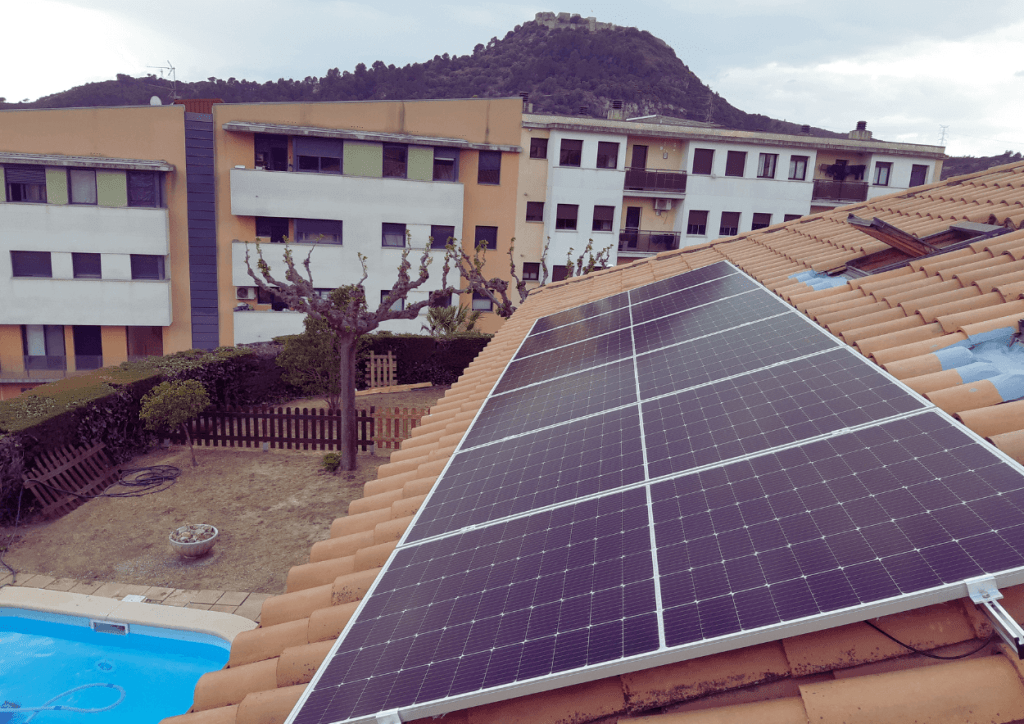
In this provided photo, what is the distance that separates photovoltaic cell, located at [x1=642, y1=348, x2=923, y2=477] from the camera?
4.21 meters

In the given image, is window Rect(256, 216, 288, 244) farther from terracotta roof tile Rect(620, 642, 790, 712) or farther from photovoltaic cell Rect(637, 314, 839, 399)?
terracotta roof tile Rect(620, 642, 790, 712)

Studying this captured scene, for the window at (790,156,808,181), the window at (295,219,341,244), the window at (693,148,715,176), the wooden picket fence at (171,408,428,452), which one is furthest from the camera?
the window at (790,156,808,181)

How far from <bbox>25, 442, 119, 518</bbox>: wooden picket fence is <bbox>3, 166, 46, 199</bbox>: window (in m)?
25.0

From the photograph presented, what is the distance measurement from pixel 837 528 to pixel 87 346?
43.0m

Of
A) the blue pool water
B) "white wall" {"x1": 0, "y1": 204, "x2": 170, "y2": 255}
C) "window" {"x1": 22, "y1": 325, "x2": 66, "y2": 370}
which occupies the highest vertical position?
"white wall" {"x1": 0, "y1": 204, "x2": 170, "y2": 255}

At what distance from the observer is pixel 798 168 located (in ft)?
152

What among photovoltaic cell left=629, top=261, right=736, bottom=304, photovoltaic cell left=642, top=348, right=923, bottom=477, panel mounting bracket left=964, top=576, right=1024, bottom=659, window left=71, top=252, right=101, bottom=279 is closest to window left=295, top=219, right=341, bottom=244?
window left=71, top=252, right=101, bottom=279

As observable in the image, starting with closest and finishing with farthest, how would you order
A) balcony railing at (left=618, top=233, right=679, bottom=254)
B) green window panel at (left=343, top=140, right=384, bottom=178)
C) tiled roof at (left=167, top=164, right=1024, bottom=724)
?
tiled roof at (left=167, top=164, right=1024, bottom=724) → green window panel at (left=343, top=140, right=384, bottom=178) → balcony railing at (left=618, top=233, right=679, bottom=254)

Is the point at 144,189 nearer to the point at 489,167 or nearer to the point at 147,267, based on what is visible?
the point at 147,267

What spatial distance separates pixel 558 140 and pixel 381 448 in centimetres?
2796

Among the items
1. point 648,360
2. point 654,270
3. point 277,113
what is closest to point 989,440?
point 648,360

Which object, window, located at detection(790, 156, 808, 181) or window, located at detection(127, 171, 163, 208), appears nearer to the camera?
window, located at detection(127, 171, 163, 208)

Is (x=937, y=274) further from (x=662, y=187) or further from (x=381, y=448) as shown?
(x=662, y=187)

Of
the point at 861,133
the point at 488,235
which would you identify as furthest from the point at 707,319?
the point at 861,133
